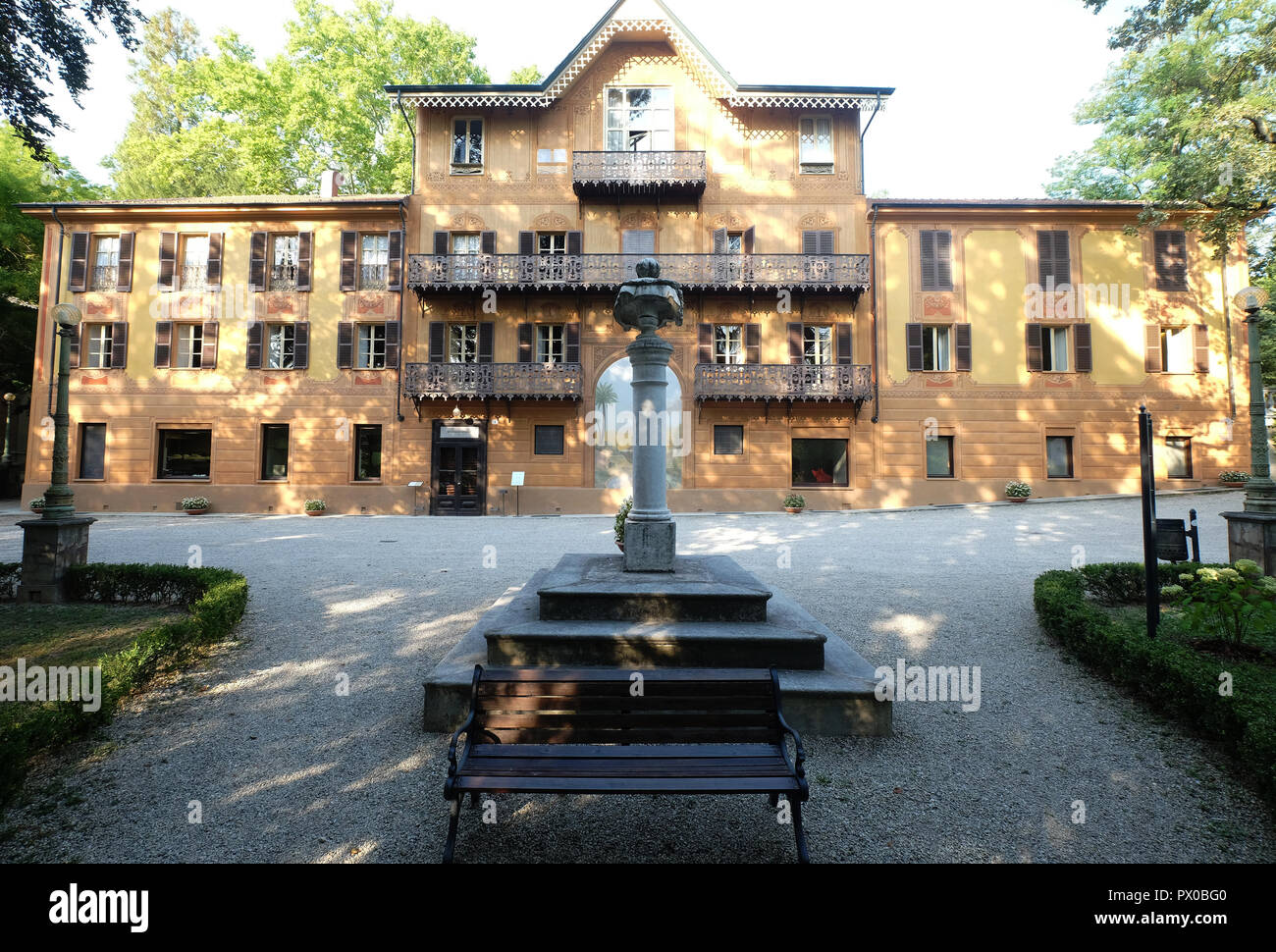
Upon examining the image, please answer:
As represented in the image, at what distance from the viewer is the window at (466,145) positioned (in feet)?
69.1

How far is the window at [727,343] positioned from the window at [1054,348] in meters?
11.1

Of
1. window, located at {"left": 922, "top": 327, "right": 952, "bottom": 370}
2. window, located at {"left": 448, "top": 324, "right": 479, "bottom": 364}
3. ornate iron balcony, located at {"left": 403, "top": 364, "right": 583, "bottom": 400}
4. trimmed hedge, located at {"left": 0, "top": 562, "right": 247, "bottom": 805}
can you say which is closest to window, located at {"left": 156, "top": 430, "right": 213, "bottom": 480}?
ornate iron balcony, located at {"left": 403, "top": 364, "right": 583, "bottom": 400}

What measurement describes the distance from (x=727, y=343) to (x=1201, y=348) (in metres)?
17.1

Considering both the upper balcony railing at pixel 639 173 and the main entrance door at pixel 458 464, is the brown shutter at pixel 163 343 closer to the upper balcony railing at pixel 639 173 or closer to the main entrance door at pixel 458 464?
the main entrance door at pixel 458 464

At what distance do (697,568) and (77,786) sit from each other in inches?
195

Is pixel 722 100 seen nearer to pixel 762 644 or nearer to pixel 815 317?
pixel 815 317

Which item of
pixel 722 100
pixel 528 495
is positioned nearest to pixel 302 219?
pixel 528 495

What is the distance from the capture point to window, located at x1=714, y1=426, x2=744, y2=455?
2061cm

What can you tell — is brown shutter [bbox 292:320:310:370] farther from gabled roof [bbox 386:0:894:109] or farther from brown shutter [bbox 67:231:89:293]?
gabled roof [bbox 386:0:894:109]

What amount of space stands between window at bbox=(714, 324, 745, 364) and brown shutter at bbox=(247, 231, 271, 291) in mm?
16910

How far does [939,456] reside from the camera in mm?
20672

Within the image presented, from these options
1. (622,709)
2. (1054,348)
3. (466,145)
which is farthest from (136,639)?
(1054,348)

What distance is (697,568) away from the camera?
6156mm

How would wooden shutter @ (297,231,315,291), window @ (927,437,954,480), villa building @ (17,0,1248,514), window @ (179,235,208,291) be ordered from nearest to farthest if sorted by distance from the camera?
villa building @ (17,0,1248,514) → window @ (927,437,954,480) → wooden shutter @ (297,231,315,291) → window @ (179,235,208,291)
